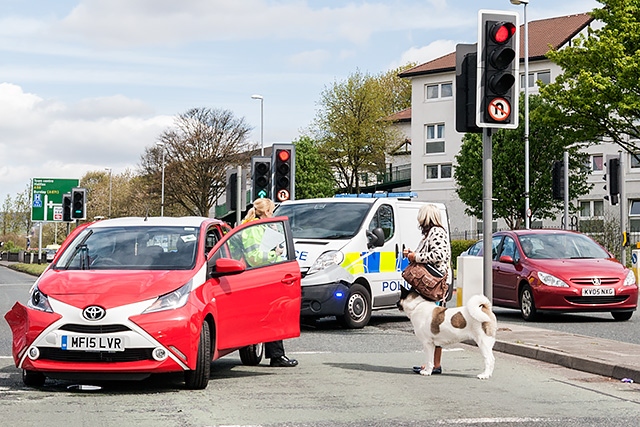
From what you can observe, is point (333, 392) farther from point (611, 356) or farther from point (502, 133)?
point (502, 133)

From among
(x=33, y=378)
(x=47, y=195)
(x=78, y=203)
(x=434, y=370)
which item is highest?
(x=47, y=195)

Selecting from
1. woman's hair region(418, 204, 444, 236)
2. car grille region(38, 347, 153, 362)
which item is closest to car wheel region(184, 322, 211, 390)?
car grille region(38, 347, 153, 362)

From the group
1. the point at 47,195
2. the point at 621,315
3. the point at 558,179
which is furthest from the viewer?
the point at 47,195

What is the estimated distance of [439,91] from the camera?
7506 cm

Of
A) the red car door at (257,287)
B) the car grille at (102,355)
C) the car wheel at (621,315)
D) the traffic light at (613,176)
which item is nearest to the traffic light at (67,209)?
the traffic light at (613,176)

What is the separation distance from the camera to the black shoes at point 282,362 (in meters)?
10.6

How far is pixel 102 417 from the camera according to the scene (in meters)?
7.26

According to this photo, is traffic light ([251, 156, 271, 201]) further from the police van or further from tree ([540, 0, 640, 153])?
tree ([540, 0, 640, 153])

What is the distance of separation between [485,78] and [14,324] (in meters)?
6.73

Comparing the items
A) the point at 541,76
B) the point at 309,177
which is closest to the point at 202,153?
the point at 309,177

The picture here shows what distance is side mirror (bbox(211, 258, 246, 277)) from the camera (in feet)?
29.7

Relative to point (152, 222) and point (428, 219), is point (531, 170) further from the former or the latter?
point (152, 222)

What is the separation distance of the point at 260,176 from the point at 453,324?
12112 mm

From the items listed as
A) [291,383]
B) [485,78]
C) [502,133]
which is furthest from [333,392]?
[502,133]
